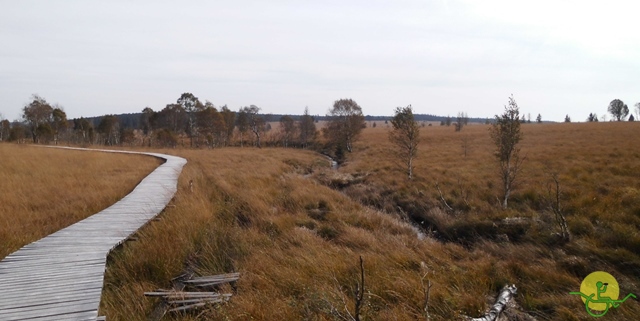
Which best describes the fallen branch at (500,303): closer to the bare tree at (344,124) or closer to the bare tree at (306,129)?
the bare tree at (344,124)

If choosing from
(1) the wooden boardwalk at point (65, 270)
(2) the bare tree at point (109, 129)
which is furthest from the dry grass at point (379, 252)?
(2) the bare tree at point (109, 129)

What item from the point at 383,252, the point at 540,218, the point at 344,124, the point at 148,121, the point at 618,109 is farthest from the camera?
the point at 618,109

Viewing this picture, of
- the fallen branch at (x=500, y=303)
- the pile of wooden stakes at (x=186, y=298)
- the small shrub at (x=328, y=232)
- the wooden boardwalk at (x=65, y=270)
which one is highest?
the wooden boardwalk at (x=65, y=270)

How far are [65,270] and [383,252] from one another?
4.92 metres

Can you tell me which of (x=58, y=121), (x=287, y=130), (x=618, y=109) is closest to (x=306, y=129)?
(x=287, y=130)

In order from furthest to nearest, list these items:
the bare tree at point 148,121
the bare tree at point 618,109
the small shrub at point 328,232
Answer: the bare tree at point 618,109
the bare tree at point 148,121
the small shrub at point 328,232

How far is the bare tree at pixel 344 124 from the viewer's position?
40.5 metres

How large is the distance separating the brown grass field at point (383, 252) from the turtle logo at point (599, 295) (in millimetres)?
106

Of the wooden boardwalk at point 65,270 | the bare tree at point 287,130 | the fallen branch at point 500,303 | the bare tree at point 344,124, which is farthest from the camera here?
the bare tree at point 287,130

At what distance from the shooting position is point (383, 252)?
6.39m

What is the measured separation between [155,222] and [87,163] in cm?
1292

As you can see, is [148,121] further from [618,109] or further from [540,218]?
[618,109]

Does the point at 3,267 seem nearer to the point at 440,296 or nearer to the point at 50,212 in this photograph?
the point at 50,212

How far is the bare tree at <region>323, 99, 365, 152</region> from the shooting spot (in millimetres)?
40472
